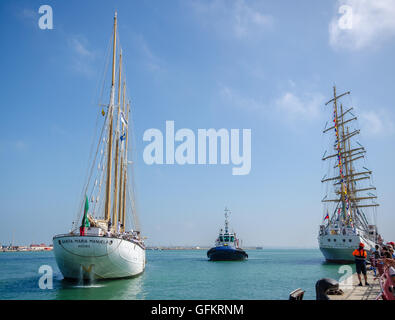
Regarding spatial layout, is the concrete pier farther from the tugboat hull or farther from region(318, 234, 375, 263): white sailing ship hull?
the tugboat hull

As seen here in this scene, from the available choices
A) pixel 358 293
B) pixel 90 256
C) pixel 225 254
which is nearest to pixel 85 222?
pixel 90 256

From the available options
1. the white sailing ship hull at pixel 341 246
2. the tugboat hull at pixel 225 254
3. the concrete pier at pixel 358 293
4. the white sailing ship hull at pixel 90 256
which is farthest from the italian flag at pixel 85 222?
the white sailing ship hull at pixel 341 246

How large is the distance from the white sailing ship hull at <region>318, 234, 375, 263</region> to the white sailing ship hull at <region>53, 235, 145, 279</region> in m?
41.7

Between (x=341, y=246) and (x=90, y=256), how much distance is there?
147 feet

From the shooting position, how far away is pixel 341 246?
53812 mm

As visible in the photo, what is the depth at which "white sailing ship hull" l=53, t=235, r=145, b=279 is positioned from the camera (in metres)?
23.2

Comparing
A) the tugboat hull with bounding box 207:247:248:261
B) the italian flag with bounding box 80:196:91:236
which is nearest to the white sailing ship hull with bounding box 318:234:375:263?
the tugboat hull with bounding box 207:247:248:261

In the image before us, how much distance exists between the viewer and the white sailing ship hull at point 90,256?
23172mm

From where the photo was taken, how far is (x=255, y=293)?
2267 cm

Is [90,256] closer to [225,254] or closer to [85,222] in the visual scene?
[85,222]

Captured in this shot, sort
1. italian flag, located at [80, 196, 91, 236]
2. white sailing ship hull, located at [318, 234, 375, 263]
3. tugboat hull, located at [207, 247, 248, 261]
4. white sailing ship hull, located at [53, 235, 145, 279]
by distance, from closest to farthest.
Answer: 1. white sailing ship hull, located at [53, 235, 145, 279]
2. italian flag, located at [80, 196, 91, 236]
3. white sailing ship hull, located at [318, 234, 375, 263]
4. tugboat hull, located at [207, 247, 248, 261]

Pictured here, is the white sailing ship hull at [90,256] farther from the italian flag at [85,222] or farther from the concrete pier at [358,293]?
the concrete pier at [358,293]
